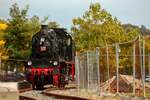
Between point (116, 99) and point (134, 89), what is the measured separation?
167 cm

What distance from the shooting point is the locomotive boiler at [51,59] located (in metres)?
37.9

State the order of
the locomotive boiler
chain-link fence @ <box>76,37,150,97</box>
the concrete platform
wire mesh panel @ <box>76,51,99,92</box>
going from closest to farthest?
the concrete platform → chain-link fence @ <box>76,37,150,97</box> → wire mesh panel @ <box>76,51,99,92</box> → the locomotive boiler

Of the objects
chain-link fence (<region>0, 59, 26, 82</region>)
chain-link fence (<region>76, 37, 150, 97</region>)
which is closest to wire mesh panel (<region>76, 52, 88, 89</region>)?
chain-link fence (<region>76, 37, 150, 97</region>)

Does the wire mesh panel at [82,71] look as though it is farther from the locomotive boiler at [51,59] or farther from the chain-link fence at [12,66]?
the chain-link fence at [12,66]

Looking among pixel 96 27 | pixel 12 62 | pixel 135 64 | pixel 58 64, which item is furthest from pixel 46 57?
Result: pixel 12 62

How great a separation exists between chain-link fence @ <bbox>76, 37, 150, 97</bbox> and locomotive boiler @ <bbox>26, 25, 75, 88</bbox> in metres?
4.29

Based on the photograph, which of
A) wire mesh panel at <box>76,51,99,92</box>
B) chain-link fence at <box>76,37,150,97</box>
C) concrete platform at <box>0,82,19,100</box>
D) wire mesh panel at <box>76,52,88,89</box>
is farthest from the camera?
wire mesh panel at <box>76,52,88,89</box>

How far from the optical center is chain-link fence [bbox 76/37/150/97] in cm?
2325

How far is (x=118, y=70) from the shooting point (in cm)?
2589

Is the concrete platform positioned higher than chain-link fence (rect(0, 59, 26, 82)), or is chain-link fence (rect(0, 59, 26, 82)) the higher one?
chain-link fence (rect(0, 59, 26, 82))

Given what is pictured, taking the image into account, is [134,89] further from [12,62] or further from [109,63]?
[12,62]

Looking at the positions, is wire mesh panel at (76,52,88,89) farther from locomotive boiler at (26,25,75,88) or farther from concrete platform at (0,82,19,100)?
concrete platform at (0,82,19,100)

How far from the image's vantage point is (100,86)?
28.1 metres

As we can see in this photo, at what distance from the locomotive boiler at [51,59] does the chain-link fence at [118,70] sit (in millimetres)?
4289
